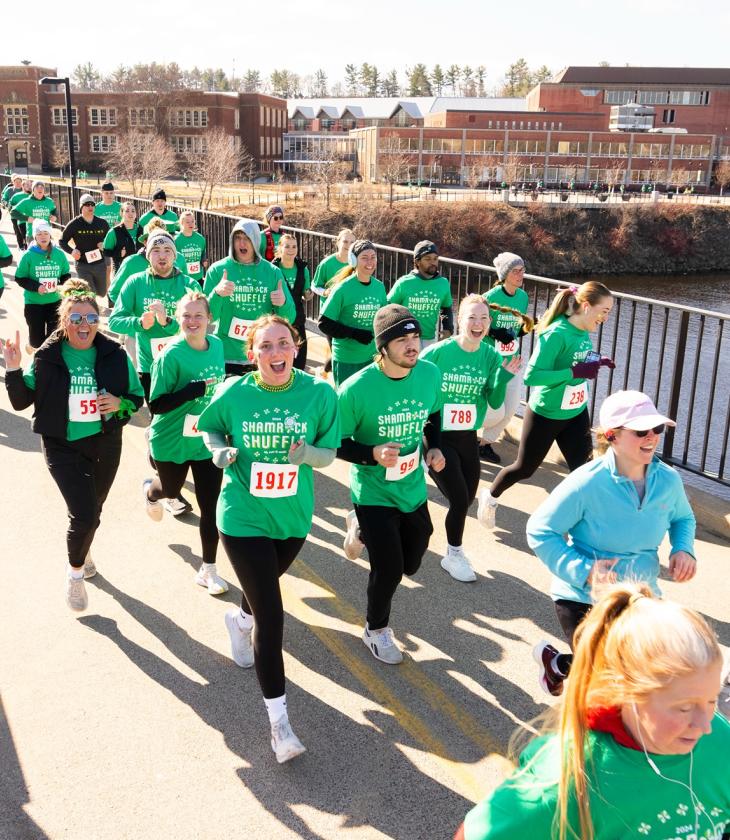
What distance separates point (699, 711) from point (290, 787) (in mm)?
2399

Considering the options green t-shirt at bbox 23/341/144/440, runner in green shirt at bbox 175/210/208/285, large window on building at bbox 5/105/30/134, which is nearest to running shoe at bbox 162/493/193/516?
green t-shirt at bbox 23/341/144/440

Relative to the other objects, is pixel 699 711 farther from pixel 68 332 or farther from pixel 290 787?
pixel 68 332

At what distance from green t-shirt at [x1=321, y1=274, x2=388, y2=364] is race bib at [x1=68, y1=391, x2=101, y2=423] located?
3.00 metres

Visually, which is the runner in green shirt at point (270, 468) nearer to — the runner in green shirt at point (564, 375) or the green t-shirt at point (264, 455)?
the green t-shirt at point (264, 455)

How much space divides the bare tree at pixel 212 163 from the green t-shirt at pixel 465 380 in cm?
6456

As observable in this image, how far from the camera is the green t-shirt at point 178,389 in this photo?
18.4 feet

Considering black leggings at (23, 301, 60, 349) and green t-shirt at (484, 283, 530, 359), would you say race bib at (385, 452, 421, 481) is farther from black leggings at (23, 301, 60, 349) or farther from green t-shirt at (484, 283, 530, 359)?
black leggings at (23, 301, 60, 349)

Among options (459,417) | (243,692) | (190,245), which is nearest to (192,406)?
(459,417)

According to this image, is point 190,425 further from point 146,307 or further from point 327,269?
point 327,269

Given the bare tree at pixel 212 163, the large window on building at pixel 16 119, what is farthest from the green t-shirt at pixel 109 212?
the large window on building at pixel 16 119

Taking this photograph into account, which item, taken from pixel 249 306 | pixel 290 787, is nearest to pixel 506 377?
pixel 249 306

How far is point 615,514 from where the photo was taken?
11.4 feet

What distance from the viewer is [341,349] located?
7906 millimetres

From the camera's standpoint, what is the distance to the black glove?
787cm
